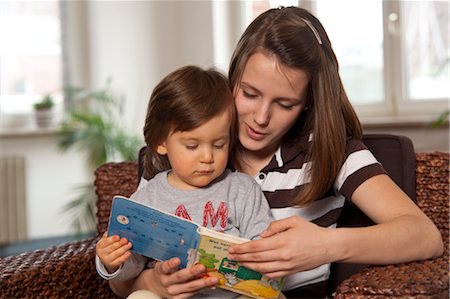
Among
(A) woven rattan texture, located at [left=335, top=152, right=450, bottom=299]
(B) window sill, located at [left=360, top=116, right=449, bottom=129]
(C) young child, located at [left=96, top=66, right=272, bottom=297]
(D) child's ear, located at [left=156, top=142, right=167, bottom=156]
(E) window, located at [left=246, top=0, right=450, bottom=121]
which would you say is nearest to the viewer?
(A) woven rattan texture, located at [left=335, top=152, right=450, bottom=299]

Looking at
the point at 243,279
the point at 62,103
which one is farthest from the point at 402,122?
the point at 243,279

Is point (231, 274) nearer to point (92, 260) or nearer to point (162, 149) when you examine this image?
point (162, 149)

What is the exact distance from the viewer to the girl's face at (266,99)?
5.50 ft

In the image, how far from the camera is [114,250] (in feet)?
5.21

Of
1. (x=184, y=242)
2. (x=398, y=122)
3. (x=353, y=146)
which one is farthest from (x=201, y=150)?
(x=398, y=122)

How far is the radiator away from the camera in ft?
16.1

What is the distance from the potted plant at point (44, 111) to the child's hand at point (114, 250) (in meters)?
3.53

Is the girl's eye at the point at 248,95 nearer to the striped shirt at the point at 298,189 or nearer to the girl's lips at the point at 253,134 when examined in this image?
the girl's lips at the point at 253,134

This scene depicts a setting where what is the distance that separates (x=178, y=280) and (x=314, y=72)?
22.2 inches

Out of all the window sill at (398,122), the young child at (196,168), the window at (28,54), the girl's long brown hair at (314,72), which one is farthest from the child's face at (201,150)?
the window at (28,54)

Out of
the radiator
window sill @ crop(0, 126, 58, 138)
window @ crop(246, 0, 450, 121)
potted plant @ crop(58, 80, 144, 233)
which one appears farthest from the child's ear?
the radiator

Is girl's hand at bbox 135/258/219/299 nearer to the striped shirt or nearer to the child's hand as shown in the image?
the child's hand

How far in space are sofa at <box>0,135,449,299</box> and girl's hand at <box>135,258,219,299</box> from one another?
0.86 feet

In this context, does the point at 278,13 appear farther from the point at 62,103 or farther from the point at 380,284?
the point at 62,103
